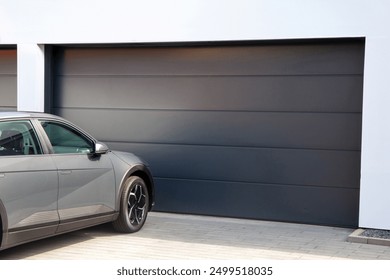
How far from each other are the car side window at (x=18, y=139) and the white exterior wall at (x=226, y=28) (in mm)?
3089

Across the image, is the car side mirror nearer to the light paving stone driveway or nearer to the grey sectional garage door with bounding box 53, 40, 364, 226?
the light paving stone driveway

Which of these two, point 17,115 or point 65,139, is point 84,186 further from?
point 17,115

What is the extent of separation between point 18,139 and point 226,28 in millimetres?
3528

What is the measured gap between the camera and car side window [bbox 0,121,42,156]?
6.98 metres

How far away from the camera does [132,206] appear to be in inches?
341

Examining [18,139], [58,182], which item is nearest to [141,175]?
[58,182]

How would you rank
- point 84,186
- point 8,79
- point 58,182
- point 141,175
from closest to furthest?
point 58,182 < point 84,186 < point 141,175 < point 8,79

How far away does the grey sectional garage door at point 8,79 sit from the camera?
11.0 metres

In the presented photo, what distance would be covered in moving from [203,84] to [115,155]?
2.07 meters

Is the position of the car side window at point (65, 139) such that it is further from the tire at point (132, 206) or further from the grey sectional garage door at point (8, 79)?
the grey sectional garage door at point (8, 79)

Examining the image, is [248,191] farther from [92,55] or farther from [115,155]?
[92,55]

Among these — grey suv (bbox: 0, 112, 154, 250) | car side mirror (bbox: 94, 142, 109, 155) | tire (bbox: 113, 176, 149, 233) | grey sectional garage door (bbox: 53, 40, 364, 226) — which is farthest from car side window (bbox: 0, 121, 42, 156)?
grey sectional garage door (bbox: 53, 40, 364, 226)

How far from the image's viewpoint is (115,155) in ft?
27.7

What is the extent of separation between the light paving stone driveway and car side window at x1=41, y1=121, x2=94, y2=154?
1088mm
